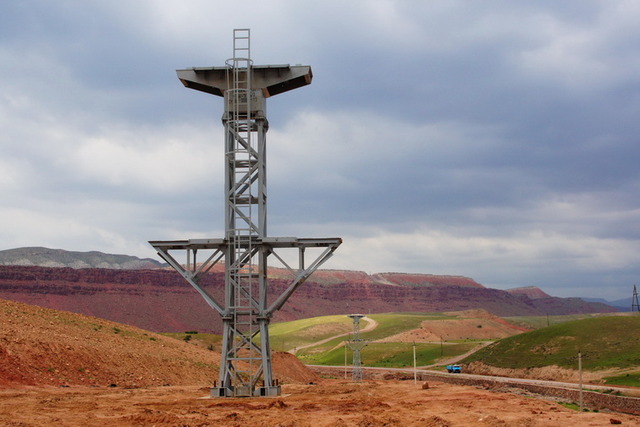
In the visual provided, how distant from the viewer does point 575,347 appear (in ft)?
287

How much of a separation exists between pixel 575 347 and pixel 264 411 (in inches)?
2796

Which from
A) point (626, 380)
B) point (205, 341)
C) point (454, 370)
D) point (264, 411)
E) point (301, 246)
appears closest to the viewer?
point (264, 411)

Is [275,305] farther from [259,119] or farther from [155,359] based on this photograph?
[155,359]

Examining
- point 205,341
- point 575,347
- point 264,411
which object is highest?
point 264,411

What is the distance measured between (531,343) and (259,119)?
244 ft

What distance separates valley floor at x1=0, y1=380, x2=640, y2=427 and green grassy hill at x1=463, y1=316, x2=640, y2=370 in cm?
4930

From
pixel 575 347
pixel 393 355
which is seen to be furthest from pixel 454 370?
pixel 393 355

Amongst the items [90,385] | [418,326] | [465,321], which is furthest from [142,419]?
[465,321]

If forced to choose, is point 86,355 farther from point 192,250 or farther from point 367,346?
point 367,346

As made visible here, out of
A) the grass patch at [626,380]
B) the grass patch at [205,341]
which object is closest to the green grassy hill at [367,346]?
the grass patch at [205,341]

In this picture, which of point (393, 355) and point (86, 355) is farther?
point (393, 355)

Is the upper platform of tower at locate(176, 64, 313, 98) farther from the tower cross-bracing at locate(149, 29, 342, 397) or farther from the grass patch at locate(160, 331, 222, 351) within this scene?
the grass patch at locate(160, 331, 222, 351)

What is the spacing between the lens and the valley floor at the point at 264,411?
23312mm

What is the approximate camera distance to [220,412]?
26531 millimetres
